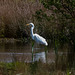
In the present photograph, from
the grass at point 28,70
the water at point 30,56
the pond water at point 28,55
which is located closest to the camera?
the grass at point 28,70

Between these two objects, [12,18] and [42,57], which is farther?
[12,18]

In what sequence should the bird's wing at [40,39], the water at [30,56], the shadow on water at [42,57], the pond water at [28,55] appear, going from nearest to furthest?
1. the shadow on water at [42,57]
2. the water at [30,56]
3. the pond water at [28,55]
4. the bird's wing at [40,39]

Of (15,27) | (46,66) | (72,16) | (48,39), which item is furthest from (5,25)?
(46,66)

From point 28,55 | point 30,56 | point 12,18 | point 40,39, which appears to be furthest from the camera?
point 12,18

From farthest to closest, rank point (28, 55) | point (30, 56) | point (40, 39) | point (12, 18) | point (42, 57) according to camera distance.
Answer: point (12, 18), point (40, 39), point (28, 55), point (30, 56), point (42, 57)

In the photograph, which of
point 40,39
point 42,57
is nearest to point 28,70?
point 42,57

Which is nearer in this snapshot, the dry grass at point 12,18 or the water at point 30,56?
the water at point 30,56

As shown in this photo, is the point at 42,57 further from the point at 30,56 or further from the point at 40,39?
the point at 40,39

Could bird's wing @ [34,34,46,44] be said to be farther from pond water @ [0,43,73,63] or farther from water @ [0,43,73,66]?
pond water @ [0,43,73,63]

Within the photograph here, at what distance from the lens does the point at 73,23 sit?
34.3ft

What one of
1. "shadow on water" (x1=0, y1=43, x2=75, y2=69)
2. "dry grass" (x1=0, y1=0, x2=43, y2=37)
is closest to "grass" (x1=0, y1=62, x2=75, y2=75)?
"shadow on water" (x1=0, y1=43, x2=75, y2=69)

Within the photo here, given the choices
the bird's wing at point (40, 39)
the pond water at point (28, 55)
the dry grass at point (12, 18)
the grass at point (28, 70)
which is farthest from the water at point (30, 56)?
the dry grass at point (12, 18)

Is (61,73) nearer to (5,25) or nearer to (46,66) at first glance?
(46,66)

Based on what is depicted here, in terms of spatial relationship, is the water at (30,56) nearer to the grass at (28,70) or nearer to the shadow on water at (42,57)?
the shadow on water at (42,57)
